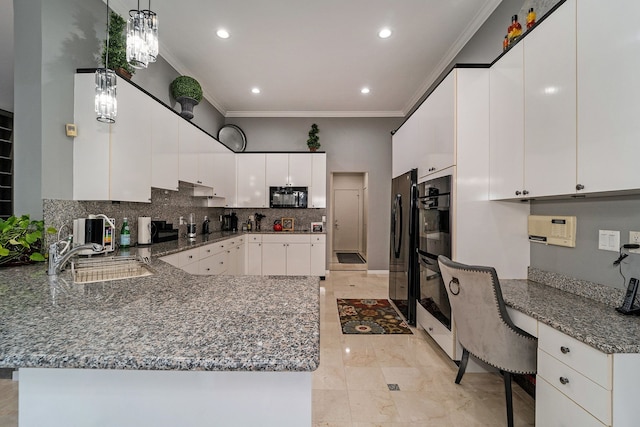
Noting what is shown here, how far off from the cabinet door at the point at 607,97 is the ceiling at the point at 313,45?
5.64 feet

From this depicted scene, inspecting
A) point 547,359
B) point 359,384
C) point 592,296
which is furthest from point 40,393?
point 592,296

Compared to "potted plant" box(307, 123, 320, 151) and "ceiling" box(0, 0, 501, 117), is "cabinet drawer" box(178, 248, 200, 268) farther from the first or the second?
"potted plant" box(307, 123, 320, 151)

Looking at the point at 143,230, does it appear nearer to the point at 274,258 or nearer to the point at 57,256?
the point at 57,256

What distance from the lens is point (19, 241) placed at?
169 centimetres

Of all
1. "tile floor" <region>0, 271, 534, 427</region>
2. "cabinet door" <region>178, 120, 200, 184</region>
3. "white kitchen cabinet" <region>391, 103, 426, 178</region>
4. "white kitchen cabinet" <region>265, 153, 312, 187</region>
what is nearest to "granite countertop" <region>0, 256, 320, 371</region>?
"tile floor" <region>0, 271, 534, 427</region>

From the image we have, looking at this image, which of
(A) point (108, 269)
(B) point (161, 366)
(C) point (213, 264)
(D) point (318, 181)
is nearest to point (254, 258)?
(C) point (213, 264)

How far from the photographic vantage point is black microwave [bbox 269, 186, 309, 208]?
505 centimetres

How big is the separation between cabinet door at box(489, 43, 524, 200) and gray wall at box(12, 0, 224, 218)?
317 centimetres

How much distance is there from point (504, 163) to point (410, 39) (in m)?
2.01

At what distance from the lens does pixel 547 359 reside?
1.34 m

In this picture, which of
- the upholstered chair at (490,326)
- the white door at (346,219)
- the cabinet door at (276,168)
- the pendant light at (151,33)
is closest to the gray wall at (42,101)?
the pendant light at (151,33)

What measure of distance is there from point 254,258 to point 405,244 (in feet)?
8.96

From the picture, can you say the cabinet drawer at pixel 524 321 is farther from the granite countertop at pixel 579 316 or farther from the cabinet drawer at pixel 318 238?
the cabinet drawer at pixel 318 238

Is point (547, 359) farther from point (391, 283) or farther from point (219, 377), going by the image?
point (391, 283)
